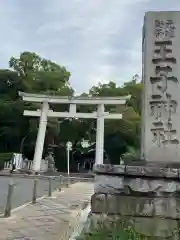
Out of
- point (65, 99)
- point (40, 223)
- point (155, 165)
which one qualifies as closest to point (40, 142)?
point (65, 99)

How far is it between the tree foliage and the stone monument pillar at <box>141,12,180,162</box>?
97.7 ft

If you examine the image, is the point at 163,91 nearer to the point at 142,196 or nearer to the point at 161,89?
the point at 161,89

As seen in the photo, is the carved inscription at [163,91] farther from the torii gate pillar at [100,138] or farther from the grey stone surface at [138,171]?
the torii gate pillar at [100,138]

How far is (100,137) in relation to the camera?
1145 inches

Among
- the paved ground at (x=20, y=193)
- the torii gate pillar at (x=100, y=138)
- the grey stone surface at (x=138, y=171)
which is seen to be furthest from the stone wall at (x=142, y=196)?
A: the torii gate pillar at (x=100, y=138)

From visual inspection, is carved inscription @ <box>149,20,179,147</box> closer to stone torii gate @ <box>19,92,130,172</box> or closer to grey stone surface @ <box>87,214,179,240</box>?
grey stone surface @ <box>87,214,179,240</box>

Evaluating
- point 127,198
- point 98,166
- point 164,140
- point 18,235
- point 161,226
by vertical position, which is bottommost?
point 18,235

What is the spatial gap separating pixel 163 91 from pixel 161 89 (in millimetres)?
47

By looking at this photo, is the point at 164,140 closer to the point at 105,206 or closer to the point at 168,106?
the point at 168,106

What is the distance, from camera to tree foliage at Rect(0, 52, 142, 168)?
121 ft

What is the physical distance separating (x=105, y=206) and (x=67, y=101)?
25.3 metres

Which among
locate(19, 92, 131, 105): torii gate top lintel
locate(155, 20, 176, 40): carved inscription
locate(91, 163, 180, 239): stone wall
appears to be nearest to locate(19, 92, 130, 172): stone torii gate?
locate(19, 92, 131, 105): torii gate top lintel

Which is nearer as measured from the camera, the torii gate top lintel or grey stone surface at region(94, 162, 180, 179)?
grey stone surface at region(94, 162, 180, 179)

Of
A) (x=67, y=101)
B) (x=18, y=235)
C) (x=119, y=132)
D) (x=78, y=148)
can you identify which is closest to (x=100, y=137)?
(x=67, y=101)
